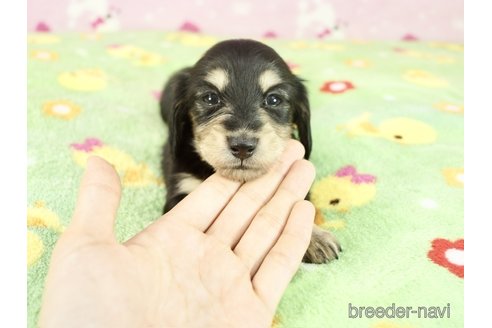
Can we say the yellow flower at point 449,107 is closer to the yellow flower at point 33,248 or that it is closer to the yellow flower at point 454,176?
the yellow flower at point 454,176

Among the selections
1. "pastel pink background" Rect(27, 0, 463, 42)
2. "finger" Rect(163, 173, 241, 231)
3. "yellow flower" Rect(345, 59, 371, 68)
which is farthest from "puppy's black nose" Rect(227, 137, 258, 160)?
"pastel pink background" Rect(27, 0, 463, 42)

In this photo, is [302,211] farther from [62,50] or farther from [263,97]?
[62,50]

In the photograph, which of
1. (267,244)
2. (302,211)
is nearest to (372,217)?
(302,211)

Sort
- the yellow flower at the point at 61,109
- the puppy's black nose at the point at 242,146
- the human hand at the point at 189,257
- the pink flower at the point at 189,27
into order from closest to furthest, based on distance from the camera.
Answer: the human hand at the point at 189,257
the puppy's black nose at the point at 242,146
the yellow flower at the point at 61,109
the pink flower at the point at 189,27

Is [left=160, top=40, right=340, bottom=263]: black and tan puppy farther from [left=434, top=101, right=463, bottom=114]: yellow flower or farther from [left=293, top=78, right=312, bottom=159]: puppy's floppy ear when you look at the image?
[left=434, top=101, right=463, bottom=114]: yellow flower

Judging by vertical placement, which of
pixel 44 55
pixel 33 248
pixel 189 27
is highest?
pixel 189 27

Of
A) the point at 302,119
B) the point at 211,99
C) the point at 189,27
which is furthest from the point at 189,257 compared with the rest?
the point at 189,27

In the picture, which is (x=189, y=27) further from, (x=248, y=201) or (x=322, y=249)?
(x=322, y=249)

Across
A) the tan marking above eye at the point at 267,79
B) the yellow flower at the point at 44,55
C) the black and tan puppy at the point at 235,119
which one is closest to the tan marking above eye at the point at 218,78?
the black and tan puppy at the point at 235,119
